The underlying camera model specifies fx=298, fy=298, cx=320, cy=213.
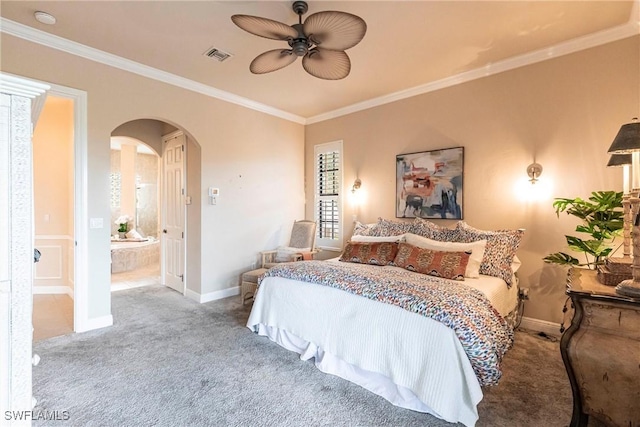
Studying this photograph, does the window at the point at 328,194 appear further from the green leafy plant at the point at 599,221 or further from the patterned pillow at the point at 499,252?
the green leafy plant at the point at 599,221

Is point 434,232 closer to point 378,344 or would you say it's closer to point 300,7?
point 378,344

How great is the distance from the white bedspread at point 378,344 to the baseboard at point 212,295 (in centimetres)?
158

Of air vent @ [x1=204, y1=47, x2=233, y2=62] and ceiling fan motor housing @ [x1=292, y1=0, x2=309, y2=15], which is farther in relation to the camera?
air vent @ [x1=204, y1=47, x2=233, y2=62]

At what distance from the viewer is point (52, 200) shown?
4602 mm

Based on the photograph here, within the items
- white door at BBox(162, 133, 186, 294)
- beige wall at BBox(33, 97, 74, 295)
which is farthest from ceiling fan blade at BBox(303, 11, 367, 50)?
beige wall at BBox(33, 97, 74, 295)

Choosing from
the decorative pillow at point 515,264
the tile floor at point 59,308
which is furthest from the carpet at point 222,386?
the decorative pillow at point 515,264

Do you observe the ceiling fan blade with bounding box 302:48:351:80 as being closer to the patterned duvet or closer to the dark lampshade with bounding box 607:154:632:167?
the patterned duvet

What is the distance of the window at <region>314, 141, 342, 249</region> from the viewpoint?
16.5 ft

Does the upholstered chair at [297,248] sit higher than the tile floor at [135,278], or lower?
higher

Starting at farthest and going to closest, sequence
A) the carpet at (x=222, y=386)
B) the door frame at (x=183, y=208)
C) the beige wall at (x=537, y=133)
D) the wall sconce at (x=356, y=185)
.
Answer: the wall sconce at (x=356, y=185) → the door frame at (x=183, y=208) → the beige wall at (x=537, y=133) → the carpet at (x=222, y=386)

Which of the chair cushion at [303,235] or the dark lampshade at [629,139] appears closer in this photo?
the dark lampshade at [629,139]

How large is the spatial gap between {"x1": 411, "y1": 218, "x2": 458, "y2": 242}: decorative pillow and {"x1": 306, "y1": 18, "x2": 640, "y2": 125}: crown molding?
1.79m

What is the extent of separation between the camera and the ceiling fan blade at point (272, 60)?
2355 mm

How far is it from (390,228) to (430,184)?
0.80 m
